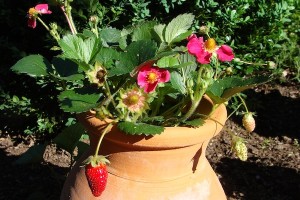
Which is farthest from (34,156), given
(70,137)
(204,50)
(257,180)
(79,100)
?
(257,180)

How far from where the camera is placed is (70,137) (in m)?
2.07

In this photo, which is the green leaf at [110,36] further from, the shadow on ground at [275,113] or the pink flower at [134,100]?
the shadow on ground at [275,113]

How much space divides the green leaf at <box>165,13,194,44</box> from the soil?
105cm

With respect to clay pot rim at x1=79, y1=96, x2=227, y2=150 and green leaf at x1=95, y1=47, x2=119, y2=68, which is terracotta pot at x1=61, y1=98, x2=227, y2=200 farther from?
green leaf at x1=95, y1=47, x2=119, y2=68

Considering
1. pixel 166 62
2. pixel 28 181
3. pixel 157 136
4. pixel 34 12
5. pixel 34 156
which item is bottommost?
pixel 28 181

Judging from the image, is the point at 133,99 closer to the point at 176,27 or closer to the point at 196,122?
the point at 196,122

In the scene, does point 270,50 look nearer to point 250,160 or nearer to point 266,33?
point 266,33

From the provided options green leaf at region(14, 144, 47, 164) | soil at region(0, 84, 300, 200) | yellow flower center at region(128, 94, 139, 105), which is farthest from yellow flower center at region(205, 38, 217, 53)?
soil at region(0, 84, 300, 200)

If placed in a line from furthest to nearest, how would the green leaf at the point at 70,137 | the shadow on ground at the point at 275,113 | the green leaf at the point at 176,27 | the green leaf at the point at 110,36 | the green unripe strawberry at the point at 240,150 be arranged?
the shadow on ground at the point at 275,113
the green leaf at the point at 70,137
the green leaf at the point at 110,36
the green leaf at the point at 176,27
the green unripe strawberry at the point at 240,150

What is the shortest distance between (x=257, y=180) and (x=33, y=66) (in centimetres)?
155

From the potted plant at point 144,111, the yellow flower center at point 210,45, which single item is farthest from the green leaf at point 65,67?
the yellow flower center at point 210,45

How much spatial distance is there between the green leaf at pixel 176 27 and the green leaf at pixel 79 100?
10.1 inches

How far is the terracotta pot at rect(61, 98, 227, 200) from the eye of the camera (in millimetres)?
1474

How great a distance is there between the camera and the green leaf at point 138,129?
1.40 metres
